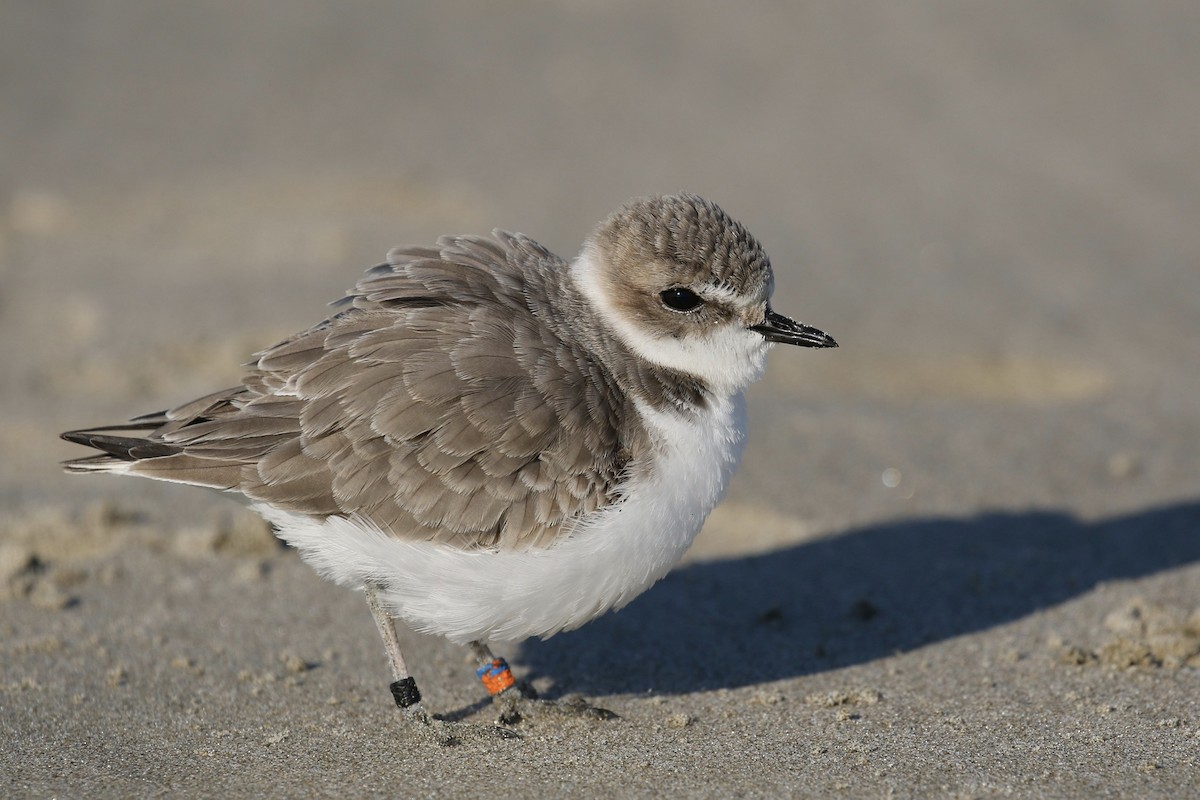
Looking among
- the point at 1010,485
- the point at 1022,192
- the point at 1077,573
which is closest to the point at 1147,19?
the point at 1022,192

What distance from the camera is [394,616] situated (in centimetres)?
476

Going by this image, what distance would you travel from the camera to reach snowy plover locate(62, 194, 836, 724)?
14.6 ft

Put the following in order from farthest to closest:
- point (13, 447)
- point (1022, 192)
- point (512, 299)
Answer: point (1022, 192), point (13, 447), point (512, 299)

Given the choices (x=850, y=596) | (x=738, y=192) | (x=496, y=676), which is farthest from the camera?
(x=738, y=192)

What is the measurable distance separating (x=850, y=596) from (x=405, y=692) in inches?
90.5

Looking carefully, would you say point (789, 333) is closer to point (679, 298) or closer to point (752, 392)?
point (679, 298)

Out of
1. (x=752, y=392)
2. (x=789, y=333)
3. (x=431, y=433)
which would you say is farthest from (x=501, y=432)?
(x=752, y=392)

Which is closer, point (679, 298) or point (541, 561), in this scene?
point (541, 561)

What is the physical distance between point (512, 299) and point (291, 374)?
88 centimetres

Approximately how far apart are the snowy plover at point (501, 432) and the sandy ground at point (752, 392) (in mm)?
608

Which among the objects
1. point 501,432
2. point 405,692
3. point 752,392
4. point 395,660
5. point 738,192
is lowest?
point 405,692

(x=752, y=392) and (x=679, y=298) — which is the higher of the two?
(x=752, y=392)

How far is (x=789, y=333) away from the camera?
16.2ft

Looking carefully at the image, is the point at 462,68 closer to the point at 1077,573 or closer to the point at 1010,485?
the point at 1010,485
